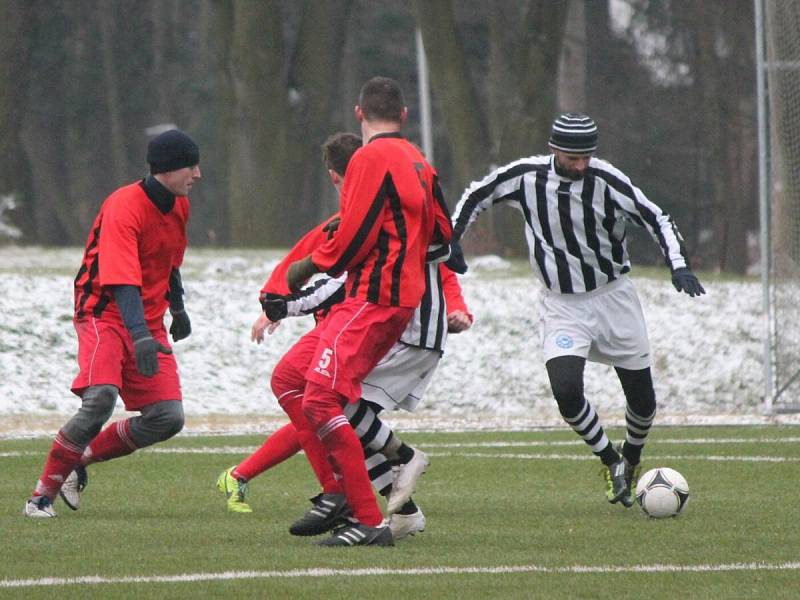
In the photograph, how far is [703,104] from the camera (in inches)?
1375

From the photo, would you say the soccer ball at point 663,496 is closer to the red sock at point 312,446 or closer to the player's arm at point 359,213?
the red sock at point 312,446

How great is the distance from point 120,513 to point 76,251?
53.6ft

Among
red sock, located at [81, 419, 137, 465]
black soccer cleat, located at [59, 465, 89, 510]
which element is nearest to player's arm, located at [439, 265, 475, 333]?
red sock, located at [81, 419, 137, 465]

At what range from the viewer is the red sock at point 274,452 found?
27.2ft

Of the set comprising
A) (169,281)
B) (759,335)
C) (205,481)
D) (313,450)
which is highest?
(169,281)

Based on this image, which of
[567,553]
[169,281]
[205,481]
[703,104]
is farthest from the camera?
[703,104]

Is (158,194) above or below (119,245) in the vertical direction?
above

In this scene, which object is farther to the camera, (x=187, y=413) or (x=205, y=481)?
(x=187, y=413)

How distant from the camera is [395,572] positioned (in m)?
6.39

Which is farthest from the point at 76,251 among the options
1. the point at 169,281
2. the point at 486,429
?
the point at 169,281

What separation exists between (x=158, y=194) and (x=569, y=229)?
2.03 meters

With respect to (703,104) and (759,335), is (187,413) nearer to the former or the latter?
(759,335)

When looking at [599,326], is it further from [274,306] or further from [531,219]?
[274,306]

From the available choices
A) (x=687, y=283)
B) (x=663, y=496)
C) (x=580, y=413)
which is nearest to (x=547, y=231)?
(x=687, y=283)
